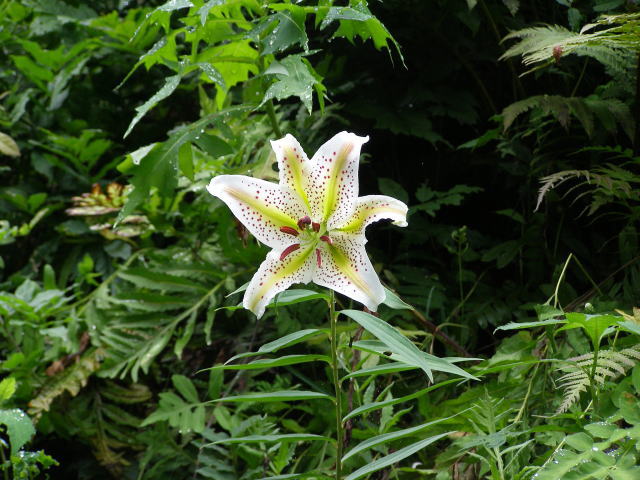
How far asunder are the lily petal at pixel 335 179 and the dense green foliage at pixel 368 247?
16.7 inches

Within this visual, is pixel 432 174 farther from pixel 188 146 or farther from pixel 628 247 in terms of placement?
pixel 188 146

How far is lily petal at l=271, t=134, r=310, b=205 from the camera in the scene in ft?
3.68

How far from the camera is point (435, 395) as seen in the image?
1.88 meters

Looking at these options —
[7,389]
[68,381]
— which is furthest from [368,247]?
[7,389]

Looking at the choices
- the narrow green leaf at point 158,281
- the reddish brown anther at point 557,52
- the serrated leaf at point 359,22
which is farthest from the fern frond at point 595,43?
the narrow green leaf at point 158,281

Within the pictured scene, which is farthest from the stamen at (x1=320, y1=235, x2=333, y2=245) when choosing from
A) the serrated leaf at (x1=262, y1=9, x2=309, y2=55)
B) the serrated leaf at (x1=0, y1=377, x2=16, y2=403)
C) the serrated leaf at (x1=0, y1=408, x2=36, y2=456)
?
the serrated leaf at (x1=0, y1=377, x2=16, y2=403)

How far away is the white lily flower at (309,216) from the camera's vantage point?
1091 mm

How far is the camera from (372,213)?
1084 mm

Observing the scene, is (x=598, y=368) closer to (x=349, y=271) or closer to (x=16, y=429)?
(x=349, y=271)

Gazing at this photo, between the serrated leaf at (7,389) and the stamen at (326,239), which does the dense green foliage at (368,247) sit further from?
the stamen at (326,239)

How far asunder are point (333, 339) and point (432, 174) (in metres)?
1.42

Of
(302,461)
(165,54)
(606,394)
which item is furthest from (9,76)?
(606,394)

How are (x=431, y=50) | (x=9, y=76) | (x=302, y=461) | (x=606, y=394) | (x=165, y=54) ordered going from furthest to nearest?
(x=9, y=76) < (x=431, y=50) < (x=302, y=461) < (x=165, y=54) < (x=606, y=394)

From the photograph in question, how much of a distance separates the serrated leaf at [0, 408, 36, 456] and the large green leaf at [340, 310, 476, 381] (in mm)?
924
